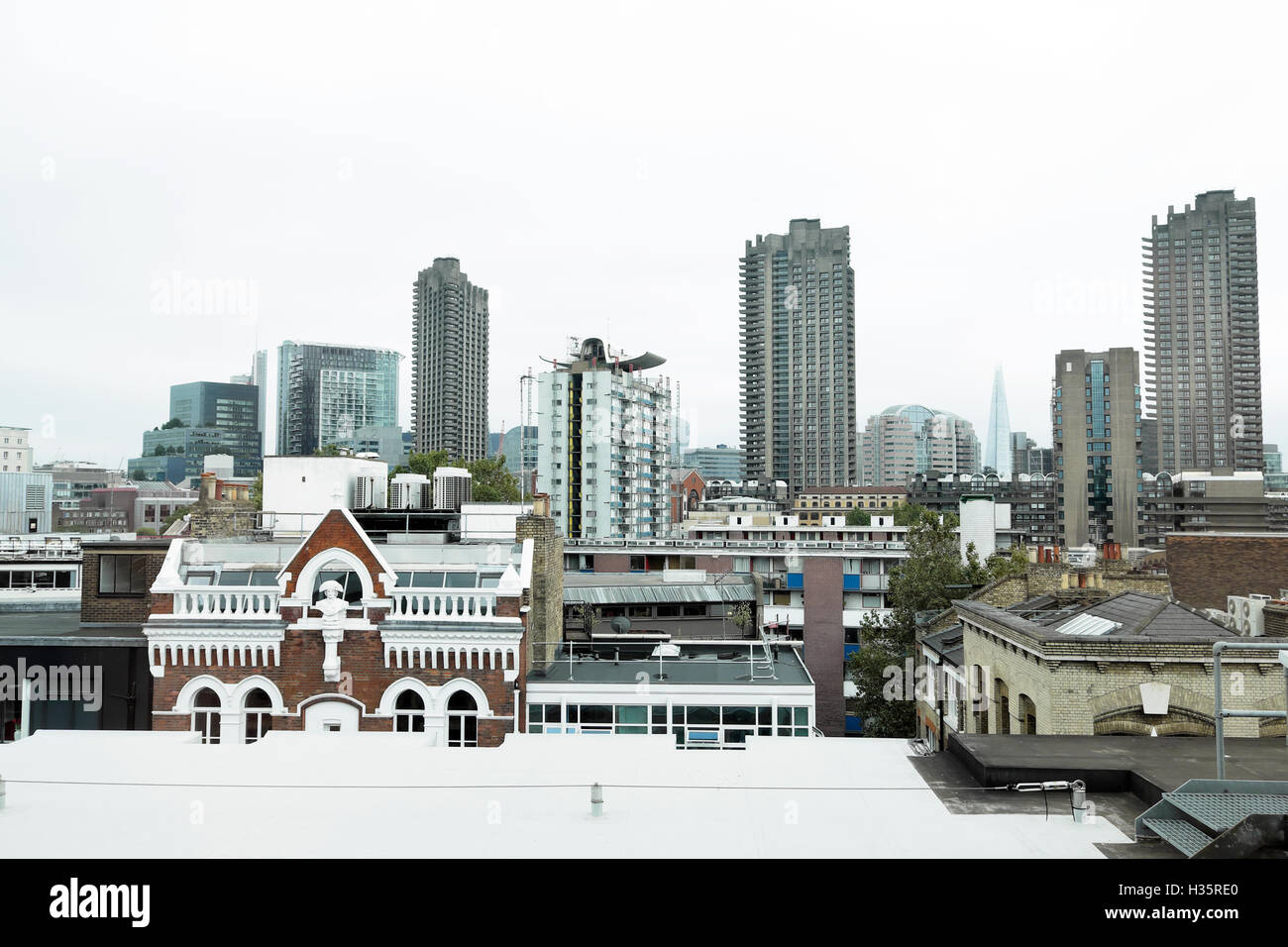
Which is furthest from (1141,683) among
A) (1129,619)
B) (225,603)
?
(225,603)

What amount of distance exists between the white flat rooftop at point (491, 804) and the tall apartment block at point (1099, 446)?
14969 cm

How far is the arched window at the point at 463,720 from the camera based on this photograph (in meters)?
23.8

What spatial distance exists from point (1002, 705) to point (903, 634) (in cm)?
2025

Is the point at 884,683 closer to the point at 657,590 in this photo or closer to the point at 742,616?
the point at 742,616

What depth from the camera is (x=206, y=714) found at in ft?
78.9

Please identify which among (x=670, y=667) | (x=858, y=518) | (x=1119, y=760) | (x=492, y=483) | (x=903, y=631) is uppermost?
(x=492, y=483)

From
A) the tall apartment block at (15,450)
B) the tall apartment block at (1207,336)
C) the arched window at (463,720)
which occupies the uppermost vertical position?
the tall apartment block at (1207,336)

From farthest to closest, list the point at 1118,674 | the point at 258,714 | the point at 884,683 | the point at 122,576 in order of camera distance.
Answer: the point at 884,683 → the point at 122,576 → the point at 258,714 → the point at 1118,674

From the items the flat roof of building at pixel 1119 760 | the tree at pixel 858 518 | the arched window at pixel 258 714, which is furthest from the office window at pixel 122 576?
the tree at pixel 858 518

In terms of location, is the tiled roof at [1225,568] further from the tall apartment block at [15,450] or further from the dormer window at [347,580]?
the tall apartment block at [15,450]

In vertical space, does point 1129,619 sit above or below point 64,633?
above

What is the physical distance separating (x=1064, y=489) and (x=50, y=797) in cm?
16059

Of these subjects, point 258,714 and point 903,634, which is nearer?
point 258,714
